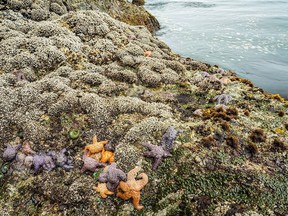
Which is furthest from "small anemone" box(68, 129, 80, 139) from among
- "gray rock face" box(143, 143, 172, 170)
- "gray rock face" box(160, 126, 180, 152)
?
"gray rock face" box(160, 126, 180, 152)

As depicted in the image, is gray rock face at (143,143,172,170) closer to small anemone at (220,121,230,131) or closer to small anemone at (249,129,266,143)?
small anemone at (220,121,230,131)

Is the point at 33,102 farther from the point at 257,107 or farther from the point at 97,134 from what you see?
the point at 257,107

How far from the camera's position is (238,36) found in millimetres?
28141

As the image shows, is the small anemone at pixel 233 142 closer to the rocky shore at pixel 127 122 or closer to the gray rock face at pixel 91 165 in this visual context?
the rocky shore at pixel 127 122

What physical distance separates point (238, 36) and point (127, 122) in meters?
24.5

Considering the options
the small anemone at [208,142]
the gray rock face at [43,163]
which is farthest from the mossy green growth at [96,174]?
the small anemone at [208,142]

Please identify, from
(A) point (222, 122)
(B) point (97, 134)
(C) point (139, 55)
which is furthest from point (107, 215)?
(C) point (139, 55)

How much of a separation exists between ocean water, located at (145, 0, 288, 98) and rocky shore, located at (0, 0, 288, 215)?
30.8 feet

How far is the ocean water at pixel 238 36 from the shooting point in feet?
66.2

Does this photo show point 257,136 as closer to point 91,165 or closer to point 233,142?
point 233,142

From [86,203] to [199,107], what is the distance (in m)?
5.06

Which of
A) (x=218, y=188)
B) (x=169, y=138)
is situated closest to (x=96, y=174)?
(x=169, y=138)

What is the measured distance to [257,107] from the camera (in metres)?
9.26

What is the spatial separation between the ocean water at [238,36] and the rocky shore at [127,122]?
9.38 meters
